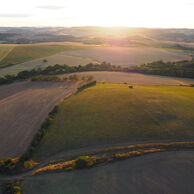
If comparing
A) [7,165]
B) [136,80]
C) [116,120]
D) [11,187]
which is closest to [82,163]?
[11,187]

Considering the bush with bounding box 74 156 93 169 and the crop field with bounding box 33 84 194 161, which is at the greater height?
the crop field with bounding box 33 84 194 161

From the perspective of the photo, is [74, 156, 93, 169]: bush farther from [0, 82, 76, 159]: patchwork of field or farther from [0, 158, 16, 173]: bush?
[0, 82, 76, 159]: patchwork of field

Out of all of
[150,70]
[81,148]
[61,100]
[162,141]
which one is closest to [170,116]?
[162,141]

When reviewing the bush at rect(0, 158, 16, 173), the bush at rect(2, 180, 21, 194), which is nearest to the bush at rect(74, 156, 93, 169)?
the bush at rect(2, 180, 21, 194)

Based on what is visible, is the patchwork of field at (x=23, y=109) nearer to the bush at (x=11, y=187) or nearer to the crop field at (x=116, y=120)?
the crop field at (x=116, y=120)

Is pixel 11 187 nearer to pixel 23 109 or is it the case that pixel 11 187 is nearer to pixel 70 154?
pixel 70 154

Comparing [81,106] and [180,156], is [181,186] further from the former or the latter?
[81,106]
